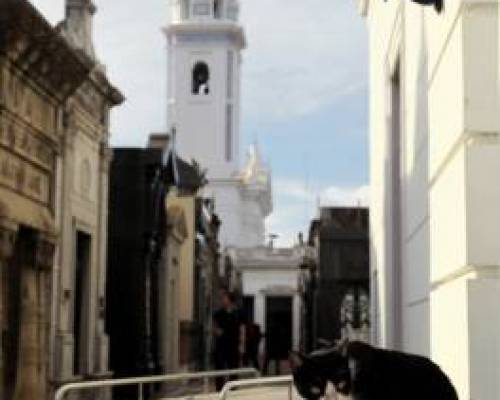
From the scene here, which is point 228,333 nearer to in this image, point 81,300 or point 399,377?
point 81,300

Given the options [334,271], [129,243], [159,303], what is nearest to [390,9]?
[129,243]

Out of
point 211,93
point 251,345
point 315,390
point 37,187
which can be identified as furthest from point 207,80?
point 315,390

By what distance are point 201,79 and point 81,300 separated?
5968cm

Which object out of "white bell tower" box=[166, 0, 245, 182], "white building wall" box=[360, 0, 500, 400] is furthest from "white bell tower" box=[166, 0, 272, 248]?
"white building wall" box=[360, 0, 500, 400]

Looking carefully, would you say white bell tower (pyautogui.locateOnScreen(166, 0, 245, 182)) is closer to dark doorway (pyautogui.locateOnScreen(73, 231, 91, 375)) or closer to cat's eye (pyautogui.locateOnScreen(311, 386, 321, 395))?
dark doorway (pyautogui.locateOnScreen(73, 231, 91, 375))

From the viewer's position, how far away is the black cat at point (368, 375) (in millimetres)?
3924

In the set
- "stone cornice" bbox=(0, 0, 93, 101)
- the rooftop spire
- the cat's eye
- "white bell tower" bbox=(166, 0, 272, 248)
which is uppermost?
"white bell tower" bbox=(166, 0, 272, 248)

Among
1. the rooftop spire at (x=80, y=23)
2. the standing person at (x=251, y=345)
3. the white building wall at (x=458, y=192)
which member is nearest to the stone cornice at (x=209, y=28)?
the standing person at (x=251, y=345)

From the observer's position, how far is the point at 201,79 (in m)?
76.4

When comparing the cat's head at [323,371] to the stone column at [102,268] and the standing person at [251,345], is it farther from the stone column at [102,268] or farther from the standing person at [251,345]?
the stone column at [102,268]

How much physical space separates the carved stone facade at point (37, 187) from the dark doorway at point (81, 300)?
8cm

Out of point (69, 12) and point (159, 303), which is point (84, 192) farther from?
point (159, 303)

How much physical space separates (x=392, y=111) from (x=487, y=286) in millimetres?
4818

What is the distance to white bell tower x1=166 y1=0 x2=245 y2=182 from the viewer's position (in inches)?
2931
